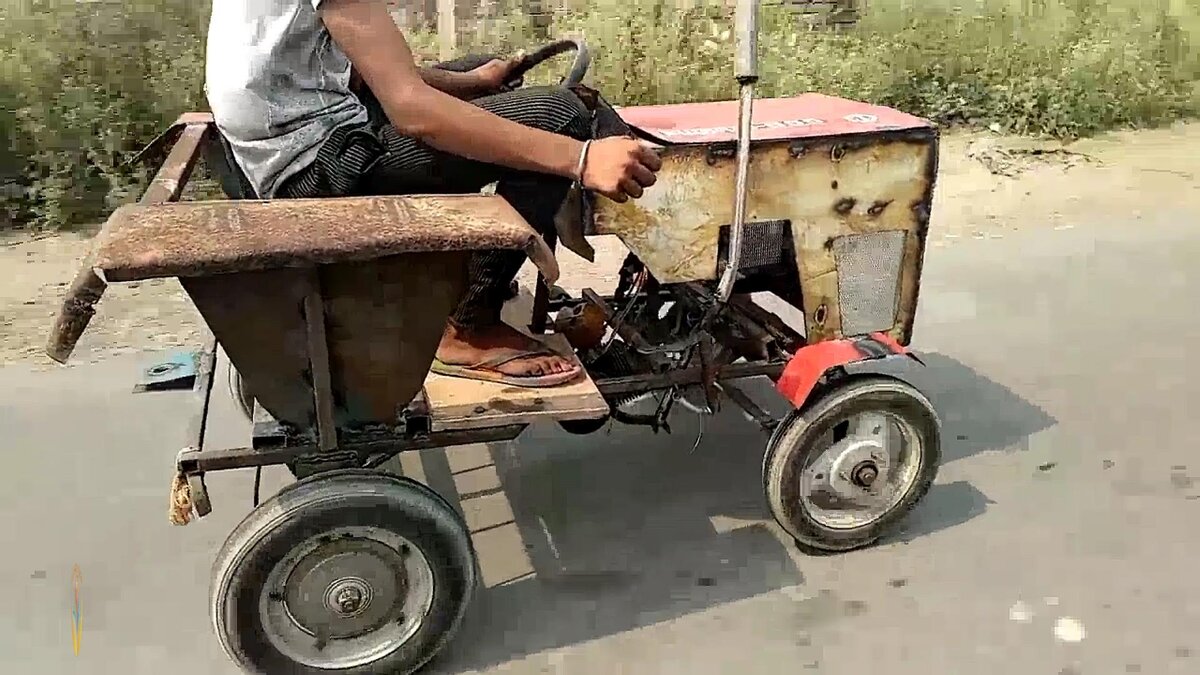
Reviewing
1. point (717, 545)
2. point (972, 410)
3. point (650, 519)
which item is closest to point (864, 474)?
point (717, 545)

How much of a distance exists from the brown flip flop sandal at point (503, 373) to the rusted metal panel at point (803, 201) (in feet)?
1.11

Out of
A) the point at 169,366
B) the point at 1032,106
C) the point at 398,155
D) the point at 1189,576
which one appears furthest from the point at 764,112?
the point at 1032,106

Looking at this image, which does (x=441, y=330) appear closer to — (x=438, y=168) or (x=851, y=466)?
(x=438, y=168)

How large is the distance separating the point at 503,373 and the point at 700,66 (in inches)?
202

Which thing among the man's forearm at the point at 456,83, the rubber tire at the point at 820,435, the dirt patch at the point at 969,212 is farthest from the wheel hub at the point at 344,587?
the dirt patch at the point at 969,212

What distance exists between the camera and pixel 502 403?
8.30 feet

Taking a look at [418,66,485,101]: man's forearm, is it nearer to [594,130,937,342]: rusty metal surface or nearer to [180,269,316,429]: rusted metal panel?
[594,130,937,342]: rusty metal surface

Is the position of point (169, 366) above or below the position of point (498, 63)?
below

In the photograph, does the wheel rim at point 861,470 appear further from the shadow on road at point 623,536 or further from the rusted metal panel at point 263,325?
the rusted metal panel at point 263,325

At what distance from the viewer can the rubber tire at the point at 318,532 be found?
89.0 inches

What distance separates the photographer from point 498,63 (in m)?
3.26

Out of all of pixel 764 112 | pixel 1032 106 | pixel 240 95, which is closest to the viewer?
pixel 240 95

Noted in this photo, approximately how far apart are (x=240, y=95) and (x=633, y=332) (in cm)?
124

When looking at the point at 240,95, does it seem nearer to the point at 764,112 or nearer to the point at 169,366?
the point at 169,366
